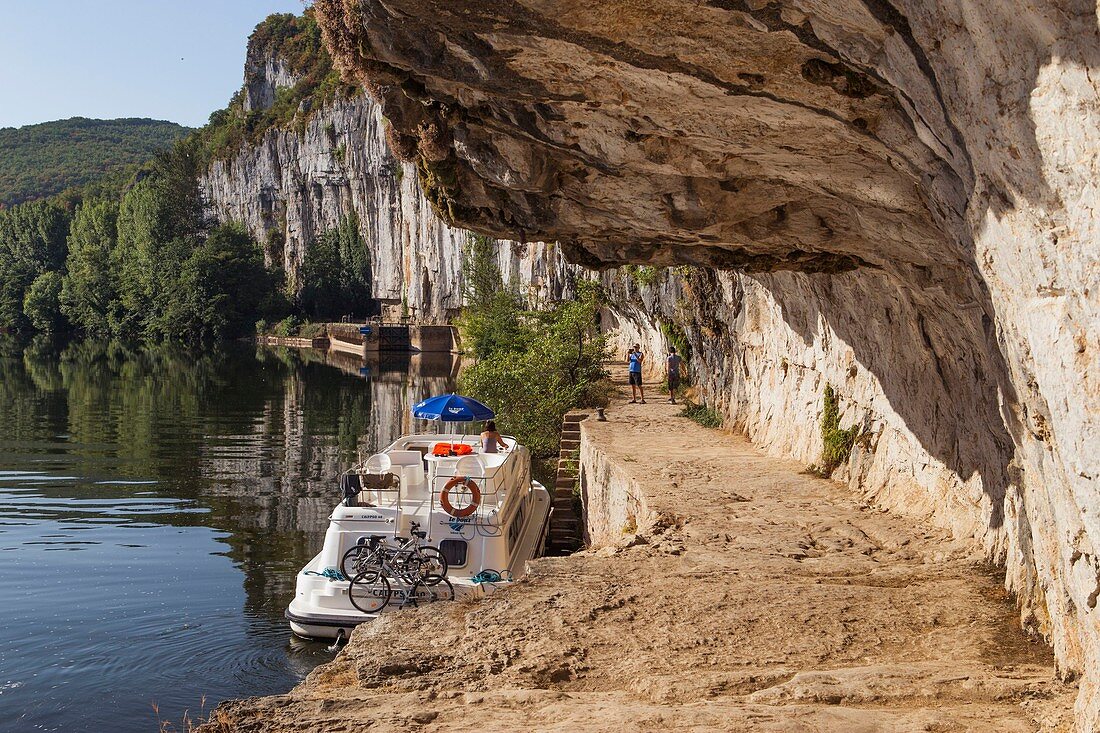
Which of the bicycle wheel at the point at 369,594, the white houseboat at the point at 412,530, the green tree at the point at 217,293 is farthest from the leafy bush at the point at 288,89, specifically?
the bicycle wheel at the point at 369,594

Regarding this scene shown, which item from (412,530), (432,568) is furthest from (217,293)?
(432,568)

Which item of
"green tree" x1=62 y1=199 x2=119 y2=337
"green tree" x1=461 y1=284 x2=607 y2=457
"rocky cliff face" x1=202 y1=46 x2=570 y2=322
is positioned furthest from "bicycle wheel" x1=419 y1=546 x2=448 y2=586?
"green tree" x1=62 y1=199 x2=119 y2=337

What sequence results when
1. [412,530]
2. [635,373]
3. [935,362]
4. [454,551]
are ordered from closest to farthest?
[935,362]
[412,530]
[454,551]
[635,373]

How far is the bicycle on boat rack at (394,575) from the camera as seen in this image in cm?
1252

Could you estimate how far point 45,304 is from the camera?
104000mm

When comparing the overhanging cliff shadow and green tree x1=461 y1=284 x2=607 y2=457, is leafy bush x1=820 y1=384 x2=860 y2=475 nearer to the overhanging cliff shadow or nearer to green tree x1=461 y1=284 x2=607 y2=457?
the overhanging cliff shadow

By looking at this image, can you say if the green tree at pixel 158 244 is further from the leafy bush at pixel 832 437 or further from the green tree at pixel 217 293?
the leafy bush at pixel 832 437

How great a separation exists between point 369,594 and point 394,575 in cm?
45

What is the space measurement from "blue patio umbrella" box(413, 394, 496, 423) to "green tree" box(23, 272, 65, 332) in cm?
9702

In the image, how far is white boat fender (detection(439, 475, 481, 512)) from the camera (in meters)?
13.8

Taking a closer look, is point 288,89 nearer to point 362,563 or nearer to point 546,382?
point 546,382

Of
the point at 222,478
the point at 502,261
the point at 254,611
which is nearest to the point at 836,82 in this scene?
the point at 254,611

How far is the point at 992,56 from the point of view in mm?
5004

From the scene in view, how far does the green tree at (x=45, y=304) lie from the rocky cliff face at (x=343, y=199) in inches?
858
